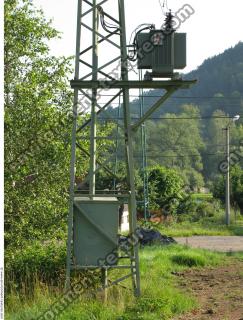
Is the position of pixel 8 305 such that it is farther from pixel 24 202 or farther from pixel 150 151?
pixel 150 151

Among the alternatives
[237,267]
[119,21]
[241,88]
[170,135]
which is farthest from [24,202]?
[241,88]

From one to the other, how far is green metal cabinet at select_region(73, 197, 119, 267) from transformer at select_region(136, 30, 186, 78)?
94.7 inches

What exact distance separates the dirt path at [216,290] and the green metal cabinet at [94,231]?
188 cm

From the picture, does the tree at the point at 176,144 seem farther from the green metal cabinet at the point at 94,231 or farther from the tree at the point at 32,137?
the green metal cabinet at the point at 94,231

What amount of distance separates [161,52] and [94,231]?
3309 mm

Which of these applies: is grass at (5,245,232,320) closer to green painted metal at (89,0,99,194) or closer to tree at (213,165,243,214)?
green painted metal at (89,0,99,194)

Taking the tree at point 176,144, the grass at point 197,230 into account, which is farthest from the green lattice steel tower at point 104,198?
the tree at point 176,144

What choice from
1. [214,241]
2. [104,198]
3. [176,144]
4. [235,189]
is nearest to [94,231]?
[104,198]

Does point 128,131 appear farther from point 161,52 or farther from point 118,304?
point 118,304

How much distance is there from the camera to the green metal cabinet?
9188 millimetres

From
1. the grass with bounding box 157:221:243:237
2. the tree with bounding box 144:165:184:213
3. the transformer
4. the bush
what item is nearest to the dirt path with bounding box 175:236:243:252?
the grass with bounding box 157:221:243:237

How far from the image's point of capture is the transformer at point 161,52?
901 centimetres

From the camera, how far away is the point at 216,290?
10.7 metres

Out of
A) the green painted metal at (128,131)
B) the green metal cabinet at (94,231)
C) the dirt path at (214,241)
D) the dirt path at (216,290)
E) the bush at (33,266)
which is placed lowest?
the dirt path at (214,241)
